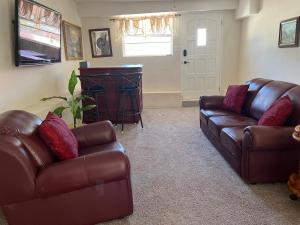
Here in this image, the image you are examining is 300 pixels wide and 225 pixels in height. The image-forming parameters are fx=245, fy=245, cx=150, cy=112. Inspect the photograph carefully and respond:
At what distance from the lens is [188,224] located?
1965 millimetres

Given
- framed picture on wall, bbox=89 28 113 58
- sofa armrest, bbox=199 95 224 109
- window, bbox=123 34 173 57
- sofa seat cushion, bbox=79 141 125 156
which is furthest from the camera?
window, bbox=123 34 173 57

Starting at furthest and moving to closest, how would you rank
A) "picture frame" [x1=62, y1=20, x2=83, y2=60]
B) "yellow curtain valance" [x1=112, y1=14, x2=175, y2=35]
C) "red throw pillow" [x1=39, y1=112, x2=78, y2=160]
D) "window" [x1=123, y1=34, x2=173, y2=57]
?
1. "window" [x1=123, y1=34, x2=173, y2=57]
2. "yellow curtain valance" [x1=112, y1=14, x2=175, y2=35]
3. "picture frame" [x1=62, y1=20, x2=83, y2=60]
4. "red throw pillow" [x1=39, y1=112, x2=78, y2=160]

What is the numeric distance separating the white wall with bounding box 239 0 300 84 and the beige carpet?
68.7 inches

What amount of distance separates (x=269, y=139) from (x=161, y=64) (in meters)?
4.35

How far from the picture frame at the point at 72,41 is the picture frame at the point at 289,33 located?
3.95 meters

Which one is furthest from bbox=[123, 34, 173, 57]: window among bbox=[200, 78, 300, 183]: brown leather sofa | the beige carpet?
bbox=[200, 78, 300, 183]: brown leather sofa

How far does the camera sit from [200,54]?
6250 millimetres

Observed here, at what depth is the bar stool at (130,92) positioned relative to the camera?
4.69 meters

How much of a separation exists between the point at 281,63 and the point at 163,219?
130 inches

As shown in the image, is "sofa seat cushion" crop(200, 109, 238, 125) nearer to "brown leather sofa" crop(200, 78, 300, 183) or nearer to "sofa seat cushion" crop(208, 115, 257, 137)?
"sofa seat cushion" crop(208, 115, 257, 137)

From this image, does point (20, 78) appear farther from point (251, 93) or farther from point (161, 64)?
point (161, 64)

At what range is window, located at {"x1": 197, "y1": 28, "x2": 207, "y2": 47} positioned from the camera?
A: 615 centimetres

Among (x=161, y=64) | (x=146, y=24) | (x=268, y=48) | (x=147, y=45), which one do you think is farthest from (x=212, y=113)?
(x=146, y=24)

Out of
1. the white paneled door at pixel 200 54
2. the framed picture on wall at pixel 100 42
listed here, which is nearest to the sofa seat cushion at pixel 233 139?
the white paneled door at pixel 200 54
